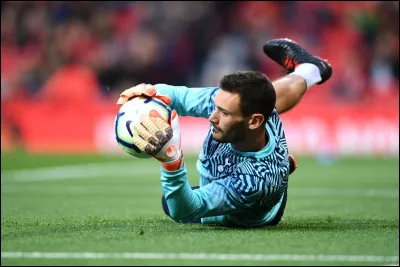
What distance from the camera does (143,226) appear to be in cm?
611

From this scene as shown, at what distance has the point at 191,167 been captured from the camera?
14.6 m

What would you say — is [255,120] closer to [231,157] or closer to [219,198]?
[231,157]

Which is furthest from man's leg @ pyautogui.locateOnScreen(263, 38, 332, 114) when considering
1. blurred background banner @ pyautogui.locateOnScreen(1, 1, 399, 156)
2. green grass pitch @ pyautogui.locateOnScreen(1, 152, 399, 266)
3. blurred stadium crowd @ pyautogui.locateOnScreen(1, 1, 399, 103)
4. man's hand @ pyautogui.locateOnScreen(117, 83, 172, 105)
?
blurred stadium crowd @ pyautogui.locateOnScreen(1, 1, 399, 103)

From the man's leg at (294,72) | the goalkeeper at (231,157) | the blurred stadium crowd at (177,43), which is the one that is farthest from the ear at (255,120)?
the blurred stadium crowd at (177,43)

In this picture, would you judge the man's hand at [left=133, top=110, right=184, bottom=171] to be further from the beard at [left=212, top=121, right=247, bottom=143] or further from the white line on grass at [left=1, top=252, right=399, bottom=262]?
the white line on grass at [left=1, top=252, right=399, bottom=262]

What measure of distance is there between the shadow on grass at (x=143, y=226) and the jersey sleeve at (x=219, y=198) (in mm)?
173

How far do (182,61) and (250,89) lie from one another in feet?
45.9

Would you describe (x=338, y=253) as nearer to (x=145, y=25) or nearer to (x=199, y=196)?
(x=199, y=196)

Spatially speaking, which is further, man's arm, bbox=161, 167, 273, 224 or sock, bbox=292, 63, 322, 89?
sock, bbox=292, 63, 322, 89

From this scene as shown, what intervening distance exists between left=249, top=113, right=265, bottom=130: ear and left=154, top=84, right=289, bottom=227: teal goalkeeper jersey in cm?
24

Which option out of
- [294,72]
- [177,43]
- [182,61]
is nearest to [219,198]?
[294,72]

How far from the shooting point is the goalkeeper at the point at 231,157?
17.4 feet

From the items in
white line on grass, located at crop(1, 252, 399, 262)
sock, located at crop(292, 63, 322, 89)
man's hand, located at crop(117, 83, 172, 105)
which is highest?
sock, located at crop(292, 63, 322, 89)

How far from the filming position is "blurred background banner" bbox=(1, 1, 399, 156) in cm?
1742
